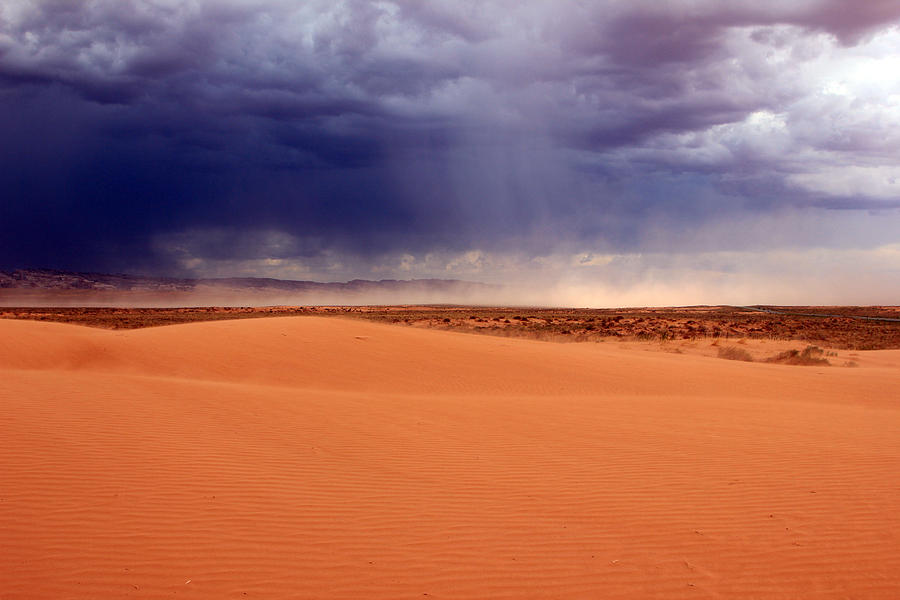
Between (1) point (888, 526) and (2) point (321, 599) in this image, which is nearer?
(2) point (321, 599)

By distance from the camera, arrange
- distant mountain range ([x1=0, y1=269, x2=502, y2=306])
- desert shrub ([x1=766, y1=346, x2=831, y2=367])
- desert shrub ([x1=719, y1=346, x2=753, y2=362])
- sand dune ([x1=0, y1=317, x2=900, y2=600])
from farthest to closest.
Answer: distant mountain range ([x1=0, y1=269, x2=502, y2=306]), desert shrub ([x1=719, y1=346, x2=753, y2=362]), desert shrub ([x1=766, y1=346, x2=831, y2=367]), sand dune ([x1=0, y1=317, x2=900, y2=600])

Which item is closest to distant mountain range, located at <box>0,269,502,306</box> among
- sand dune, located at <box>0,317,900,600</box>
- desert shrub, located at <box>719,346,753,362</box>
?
desert shrub, located at <box>719,346,753,362</box>

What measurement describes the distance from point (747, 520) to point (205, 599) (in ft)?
16.0

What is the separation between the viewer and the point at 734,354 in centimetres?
2638

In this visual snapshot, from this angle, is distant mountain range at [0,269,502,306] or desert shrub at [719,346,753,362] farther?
distant mountain range at [0,269,502,306]

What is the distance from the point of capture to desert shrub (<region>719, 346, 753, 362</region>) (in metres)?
25.9

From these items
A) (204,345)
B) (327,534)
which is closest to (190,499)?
(327,534)

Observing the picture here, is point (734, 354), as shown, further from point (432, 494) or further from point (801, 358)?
point (432, 494)

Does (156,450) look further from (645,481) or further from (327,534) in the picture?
(645,481)

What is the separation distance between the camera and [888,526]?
5840 millimetres

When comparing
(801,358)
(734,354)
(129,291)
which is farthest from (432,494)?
(129,291)

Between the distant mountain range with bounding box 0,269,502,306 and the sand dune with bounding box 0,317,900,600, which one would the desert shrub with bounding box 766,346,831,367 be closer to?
the sand dune with bounding box 0,317,900,600

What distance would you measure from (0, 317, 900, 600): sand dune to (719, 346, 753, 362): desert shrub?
12.5m

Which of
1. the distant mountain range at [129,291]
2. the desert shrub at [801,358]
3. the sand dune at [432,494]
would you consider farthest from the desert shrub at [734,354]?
the distant mountain range at [129,291]
